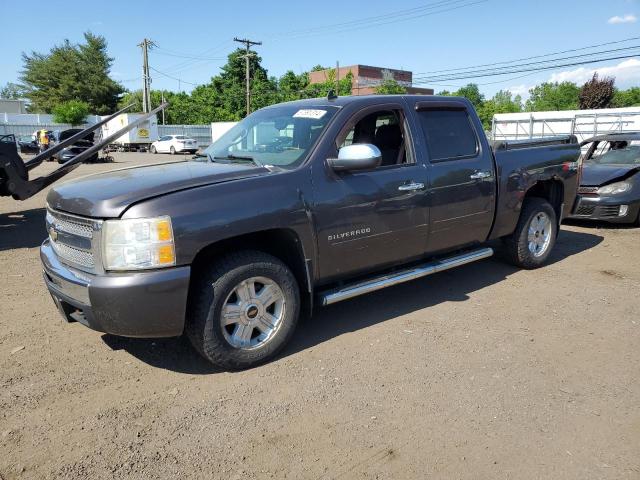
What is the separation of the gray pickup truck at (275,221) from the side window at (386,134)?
0.01m

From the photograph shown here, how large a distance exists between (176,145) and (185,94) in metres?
35.3

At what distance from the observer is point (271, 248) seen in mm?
3961

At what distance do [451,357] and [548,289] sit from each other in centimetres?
219

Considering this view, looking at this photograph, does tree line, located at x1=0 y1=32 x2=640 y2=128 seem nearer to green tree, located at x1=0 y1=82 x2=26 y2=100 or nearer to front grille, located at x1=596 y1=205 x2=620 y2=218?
green tree, located at x1=0 y1=82 x2=26 y2=100

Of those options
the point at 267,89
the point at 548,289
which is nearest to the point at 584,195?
the point at 548,289

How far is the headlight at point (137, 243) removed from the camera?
10.4 feet

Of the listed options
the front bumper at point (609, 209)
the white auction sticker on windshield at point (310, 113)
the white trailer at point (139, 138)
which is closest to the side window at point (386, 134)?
the white auction sticker on windshield at point (310, 113)

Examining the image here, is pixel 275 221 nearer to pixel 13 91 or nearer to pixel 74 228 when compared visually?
pixel 74 228

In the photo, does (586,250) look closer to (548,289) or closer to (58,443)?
(548,289)

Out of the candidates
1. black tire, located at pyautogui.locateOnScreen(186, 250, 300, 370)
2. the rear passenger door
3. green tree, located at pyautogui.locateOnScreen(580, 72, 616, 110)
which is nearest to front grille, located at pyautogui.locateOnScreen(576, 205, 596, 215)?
the rear passenger door

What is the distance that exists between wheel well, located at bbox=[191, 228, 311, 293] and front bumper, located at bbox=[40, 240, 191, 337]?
0.31m

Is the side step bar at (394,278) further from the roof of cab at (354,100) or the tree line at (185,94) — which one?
the tree line at (185,94)

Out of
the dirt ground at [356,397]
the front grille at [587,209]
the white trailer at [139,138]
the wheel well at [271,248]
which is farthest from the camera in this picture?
the white trailer at [139,138]

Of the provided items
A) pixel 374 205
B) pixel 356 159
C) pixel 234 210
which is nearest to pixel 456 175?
pixel 374 205
